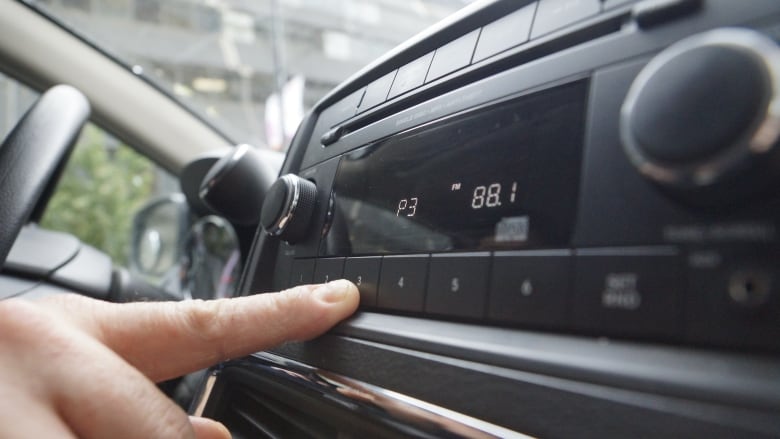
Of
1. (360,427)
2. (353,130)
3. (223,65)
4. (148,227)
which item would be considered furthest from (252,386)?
(223,65)

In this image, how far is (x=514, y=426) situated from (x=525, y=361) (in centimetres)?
4

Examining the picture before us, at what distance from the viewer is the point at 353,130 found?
25.2 inches

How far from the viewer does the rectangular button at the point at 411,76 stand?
547 mm

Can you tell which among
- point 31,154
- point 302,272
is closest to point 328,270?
point 302,272

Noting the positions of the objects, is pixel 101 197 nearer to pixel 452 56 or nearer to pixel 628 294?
pixel 452 56

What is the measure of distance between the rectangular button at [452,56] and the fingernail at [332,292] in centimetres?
23

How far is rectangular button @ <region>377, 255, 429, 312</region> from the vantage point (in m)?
0.44

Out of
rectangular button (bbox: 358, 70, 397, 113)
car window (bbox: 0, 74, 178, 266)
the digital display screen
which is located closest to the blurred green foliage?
car window (bbox: 0, 74, 178, 266)

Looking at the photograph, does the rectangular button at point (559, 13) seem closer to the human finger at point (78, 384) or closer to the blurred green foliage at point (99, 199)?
the human finger at point (78, 384)

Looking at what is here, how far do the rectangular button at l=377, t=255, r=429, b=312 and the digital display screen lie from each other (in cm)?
1

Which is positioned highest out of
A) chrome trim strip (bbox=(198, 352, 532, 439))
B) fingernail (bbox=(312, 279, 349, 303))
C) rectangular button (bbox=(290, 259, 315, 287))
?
Result: rectangular button (bbox=(290, 259, 315, 287))

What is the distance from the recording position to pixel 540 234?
36cm

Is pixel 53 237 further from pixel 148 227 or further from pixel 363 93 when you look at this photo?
pixel 363 93

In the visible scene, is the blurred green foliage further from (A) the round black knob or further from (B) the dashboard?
(B) the dashboard
